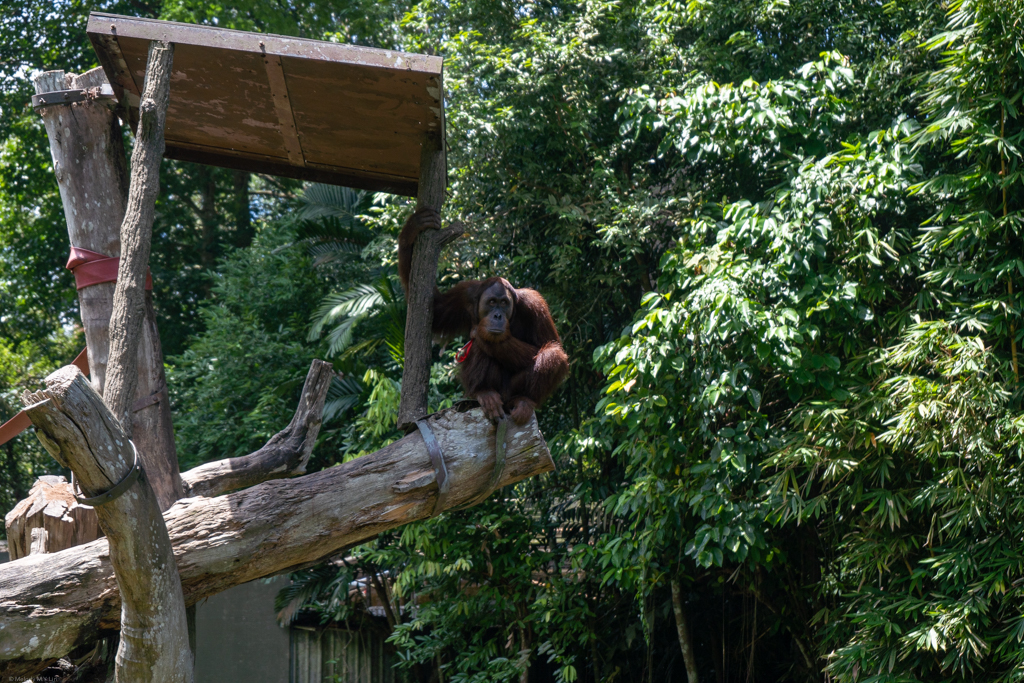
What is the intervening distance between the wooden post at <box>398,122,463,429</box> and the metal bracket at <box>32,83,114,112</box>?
1506 millimetres

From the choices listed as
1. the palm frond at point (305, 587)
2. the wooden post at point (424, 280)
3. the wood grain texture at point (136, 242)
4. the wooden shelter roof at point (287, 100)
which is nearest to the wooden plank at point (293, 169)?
the wooden shelter roof at point (287, 100)

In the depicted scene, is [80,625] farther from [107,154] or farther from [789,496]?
[789,496]

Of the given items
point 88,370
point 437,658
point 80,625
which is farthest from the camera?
point 437,658

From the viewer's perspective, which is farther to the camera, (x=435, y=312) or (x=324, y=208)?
(x=324, y=208)

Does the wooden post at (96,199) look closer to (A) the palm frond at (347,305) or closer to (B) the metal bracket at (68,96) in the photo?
(B) the metal bracket at (68,96)

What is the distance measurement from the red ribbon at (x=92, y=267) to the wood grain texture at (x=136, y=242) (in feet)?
1.76

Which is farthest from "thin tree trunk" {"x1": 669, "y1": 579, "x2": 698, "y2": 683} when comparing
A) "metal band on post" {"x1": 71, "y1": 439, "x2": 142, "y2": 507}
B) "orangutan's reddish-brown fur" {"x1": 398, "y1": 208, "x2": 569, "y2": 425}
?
"metal band on post" {"x1": 71, "y1": 439, "x2": 142, "y2": 507}

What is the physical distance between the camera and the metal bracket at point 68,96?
3.73 metres

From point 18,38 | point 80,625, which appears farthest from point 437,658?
point 18,38

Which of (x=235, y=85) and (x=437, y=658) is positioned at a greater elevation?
(x=235, y=85)

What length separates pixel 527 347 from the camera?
443cm

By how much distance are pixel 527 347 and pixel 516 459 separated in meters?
0.88

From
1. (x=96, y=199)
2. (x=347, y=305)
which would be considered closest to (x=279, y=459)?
(x=96, y=199)

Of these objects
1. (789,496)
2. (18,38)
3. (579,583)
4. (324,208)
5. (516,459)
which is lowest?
(579,583)
